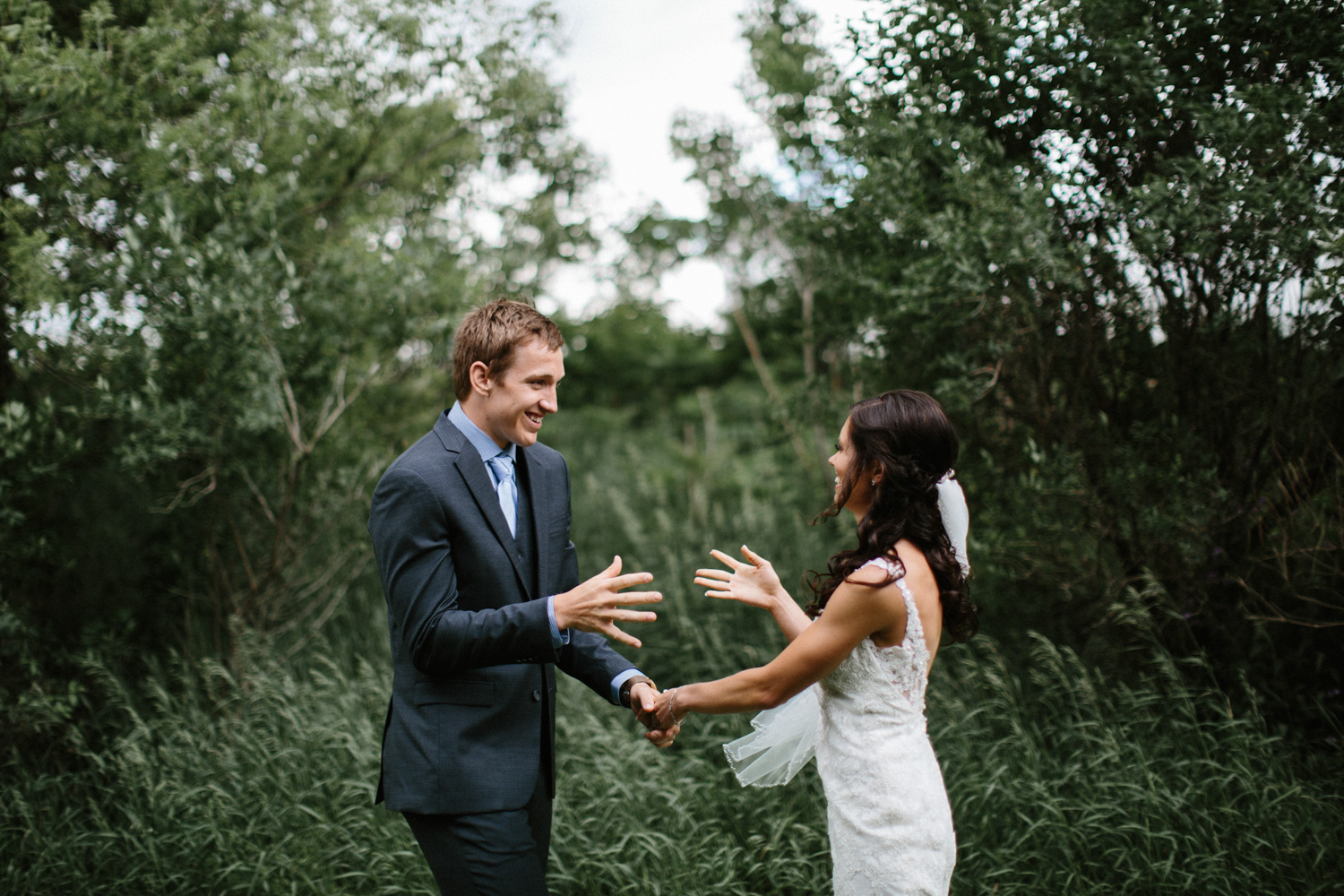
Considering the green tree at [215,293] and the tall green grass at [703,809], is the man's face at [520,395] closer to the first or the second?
the tall green grass at [703,809]

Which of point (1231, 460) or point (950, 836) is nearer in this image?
point (950, 836)

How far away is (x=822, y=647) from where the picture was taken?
2.27 m

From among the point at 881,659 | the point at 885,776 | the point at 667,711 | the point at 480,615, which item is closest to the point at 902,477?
the point at 881,659

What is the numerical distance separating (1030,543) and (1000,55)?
2.51 metres

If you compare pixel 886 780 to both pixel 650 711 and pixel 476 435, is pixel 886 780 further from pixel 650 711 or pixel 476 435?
pixel 476 435

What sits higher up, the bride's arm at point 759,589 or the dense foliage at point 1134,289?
the dense foliage at point 1134,289

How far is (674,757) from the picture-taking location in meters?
4.67

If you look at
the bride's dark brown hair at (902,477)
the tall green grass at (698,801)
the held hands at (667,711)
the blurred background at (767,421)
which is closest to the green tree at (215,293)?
the blurred background at (767,421)

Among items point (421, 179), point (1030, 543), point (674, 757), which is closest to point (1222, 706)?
point (1030, 543)

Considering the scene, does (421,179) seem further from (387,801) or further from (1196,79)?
(387,801)

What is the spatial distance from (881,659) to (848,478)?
50cm

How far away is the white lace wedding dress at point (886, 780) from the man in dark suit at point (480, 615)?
1.90 ft

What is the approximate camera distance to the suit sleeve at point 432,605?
6.93 feet

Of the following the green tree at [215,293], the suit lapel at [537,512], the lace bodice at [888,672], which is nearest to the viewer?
the lace bodice at [888,672]
